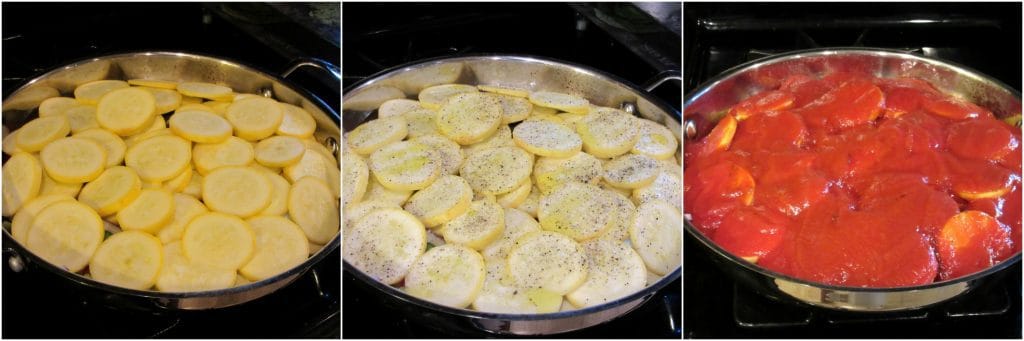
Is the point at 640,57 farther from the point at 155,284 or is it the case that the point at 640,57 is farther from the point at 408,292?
the point at 155,284

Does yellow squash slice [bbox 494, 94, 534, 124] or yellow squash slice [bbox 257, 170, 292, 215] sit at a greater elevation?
yellow squash slice [bbox 494, 94, 534, 124]

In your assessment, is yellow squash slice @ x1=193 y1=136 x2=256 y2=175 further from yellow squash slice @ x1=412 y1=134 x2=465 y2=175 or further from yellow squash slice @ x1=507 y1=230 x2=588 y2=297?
yellow squash slice @ x1=507 y1=230 x2=588 y2=297

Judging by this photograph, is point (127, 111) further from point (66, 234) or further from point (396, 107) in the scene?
point (396, 107)

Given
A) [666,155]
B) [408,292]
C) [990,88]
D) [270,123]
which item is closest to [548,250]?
[408,292]

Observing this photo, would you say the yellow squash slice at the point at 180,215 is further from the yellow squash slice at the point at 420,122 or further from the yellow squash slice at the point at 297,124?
the yellow squash slice at the point at 420,122

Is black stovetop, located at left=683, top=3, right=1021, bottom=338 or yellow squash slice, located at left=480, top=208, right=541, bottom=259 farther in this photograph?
black stovetop, located at left=683, top=3, right=1021, bottom=338

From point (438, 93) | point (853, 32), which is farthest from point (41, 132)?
point (853, 32)

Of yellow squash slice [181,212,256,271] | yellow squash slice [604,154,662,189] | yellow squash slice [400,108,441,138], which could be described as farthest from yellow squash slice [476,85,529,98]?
yellow squash slice [181,212,256,271]
